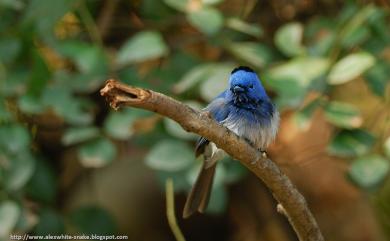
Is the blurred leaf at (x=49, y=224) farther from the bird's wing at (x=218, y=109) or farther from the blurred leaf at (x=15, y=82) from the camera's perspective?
the bird's wing at (x=218, y=109)

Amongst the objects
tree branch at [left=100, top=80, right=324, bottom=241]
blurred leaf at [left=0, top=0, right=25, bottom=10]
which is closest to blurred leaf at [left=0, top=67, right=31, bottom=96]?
blurred leaf at [left=0, top=0, right=25, bottom=10]

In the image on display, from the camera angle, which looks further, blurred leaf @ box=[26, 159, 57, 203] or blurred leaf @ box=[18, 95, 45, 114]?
blurred leaf @ box=[26, 159, 57, 203]

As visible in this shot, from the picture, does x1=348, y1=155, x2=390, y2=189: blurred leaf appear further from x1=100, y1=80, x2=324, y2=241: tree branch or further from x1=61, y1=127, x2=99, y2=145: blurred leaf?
x1=61, y1=127, x2=99, y2=145: blurred leaf

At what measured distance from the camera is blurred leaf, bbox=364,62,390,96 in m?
3.23

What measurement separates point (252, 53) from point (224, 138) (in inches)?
58.3

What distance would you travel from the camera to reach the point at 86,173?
14.0 feet

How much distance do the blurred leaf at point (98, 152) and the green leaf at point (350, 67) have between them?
99 centimetres

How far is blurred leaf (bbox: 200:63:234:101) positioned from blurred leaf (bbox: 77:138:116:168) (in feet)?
1.57

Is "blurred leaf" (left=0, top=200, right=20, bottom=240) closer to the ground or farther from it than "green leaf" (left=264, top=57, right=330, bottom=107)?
closer to the ground

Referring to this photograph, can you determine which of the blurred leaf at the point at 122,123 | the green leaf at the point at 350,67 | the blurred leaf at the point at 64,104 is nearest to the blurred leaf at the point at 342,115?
the green leaf at the point at 350,67

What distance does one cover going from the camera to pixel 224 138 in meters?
1.94

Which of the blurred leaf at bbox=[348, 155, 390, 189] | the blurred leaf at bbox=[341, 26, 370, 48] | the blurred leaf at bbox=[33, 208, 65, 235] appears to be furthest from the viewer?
the blurred leaf at bbox=[33, 208, 65, 235]

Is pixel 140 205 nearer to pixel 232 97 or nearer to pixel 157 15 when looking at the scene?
pixel 157 15

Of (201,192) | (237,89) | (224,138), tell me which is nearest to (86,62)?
(201,192)
